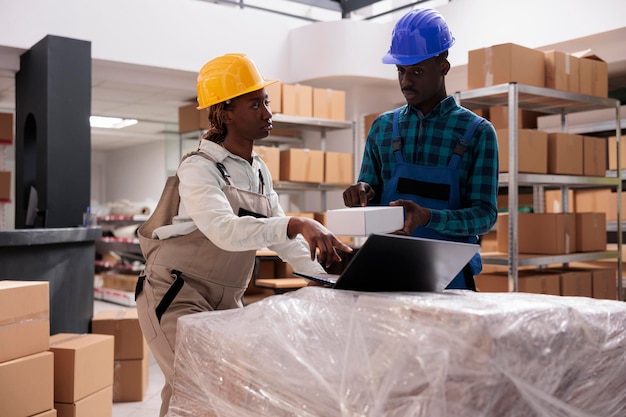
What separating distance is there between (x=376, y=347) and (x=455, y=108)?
927 mm

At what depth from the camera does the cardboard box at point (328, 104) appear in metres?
6.24

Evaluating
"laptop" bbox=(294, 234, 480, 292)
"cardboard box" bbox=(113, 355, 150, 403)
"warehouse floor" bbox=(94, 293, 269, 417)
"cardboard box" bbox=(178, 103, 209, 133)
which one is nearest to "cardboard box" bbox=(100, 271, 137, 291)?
"cardboard box" bbox=(178, 103, 209, 133)

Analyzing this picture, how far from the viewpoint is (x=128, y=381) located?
4098 mm

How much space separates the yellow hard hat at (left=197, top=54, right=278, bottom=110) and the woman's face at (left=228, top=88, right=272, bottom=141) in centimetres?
3

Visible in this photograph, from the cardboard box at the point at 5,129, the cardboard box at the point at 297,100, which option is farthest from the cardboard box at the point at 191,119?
the cardboard box at the point at 5,129

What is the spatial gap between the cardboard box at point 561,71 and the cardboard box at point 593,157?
0.38m

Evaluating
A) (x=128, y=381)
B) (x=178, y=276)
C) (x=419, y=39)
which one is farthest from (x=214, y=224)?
(x=128, y=381)

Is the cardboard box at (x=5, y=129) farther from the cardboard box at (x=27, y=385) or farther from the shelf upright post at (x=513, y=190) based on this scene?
the shelf upright post at (x=513, y=190)

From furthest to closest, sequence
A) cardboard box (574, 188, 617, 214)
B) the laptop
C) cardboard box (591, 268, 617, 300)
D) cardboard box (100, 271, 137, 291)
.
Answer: cardboard box (100, 271, 137, 291), cardboard box (574, 188, 617, 214), cardboard box (591, 268, 617, 300), the laptop

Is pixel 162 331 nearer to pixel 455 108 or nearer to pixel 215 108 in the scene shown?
pixel 215 108

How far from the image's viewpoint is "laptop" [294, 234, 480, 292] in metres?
1.21

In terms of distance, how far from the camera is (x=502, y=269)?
4.83 meters

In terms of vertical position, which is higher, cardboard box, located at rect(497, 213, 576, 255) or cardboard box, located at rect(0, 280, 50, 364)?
cardboard box, located at rect(497, 213, 576, 255)

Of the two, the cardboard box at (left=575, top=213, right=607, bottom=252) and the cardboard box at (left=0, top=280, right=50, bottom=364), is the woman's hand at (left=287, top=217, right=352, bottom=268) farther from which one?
the cardboard box at (left=575, top=213, right=607, bottom=252)
